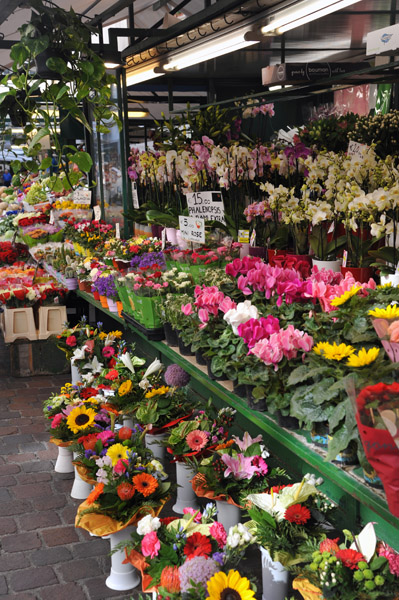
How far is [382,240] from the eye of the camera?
311 centimetres

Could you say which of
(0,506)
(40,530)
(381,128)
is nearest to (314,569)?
(40,530)

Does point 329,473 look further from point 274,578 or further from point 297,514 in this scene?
point 274,578

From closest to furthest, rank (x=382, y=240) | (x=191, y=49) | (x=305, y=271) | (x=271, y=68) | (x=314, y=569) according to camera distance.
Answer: (x=314, y=569) → (x=305, y=271) → (x=382, y=240) → (x=191, y=49) → (x=271, y=68)

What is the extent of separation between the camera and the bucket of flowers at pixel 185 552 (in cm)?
204

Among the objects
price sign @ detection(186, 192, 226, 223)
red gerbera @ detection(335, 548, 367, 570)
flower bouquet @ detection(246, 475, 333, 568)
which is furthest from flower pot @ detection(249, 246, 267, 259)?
red gerbera @ detection(335, 548, 367, 570)

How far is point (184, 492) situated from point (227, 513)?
59 centimetres

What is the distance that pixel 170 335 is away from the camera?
129 inches

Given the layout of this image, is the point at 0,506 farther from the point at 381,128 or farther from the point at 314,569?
the point at 381,128

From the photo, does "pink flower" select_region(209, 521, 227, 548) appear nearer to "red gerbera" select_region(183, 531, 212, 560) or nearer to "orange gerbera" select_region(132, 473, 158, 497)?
"red gerbera" select_region(183, 531, 212, 560)

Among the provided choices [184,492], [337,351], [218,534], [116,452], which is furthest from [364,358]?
[184,492]

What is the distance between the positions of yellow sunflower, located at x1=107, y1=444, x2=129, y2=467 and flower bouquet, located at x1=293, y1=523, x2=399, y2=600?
4.21 feet

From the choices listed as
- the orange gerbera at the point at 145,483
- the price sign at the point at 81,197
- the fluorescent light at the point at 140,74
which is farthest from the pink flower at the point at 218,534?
the price sign at the point at 81,197

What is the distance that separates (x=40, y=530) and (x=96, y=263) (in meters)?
2.32

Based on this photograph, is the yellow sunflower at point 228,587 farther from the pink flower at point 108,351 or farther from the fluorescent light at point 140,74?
the fluorescent light at point 140,74
